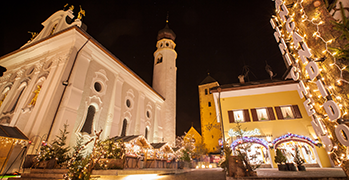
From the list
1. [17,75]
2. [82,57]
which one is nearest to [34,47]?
[17,75]

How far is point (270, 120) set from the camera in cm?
1391

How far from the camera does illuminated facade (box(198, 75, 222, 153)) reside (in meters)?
30.8

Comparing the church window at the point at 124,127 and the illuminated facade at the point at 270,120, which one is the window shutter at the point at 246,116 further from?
the church window at the point at 124,127

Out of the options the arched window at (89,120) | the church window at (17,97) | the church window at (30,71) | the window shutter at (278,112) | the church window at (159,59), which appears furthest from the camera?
the church window at (159,59)

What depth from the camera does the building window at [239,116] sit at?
14.4 metres

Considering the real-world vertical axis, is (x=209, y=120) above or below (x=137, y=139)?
above

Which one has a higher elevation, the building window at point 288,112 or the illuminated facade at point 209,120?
the illuminated facade at point 209,120

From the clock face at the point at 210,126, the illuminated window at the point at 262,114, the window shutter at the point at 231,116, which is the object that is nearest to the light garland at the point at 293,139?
the illuminated window at the point at 262,114

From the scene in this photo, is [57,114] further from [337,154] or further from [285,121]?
[285,121]

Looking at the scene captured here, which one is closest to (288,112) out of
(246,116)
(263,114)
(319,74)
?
(263,114)

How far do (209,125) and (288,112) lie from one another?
19.8m

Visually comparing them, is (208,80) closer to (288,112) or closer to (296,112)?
(288,112)

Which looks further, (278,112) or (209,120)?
(209,120)

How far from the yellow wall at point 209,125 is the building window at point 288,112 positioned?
1725cm
